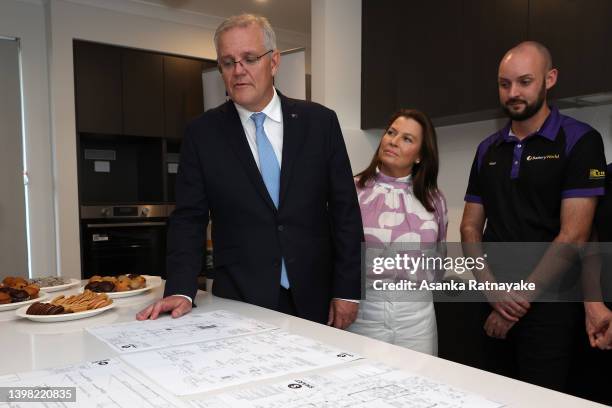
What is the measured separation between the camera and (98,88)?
14.0 ft

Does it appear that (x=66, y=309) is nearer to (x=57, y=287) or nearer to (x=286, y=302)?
(x=57, y=287)

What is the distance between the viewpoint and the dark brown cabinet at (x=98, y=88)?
13.7 ft

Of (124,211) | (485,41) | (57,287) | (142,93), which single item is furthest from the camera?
(142,93)

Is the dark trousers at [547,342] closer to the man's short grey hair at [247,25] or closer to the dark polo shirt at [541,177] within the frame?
the dark polo shirt at [541,177]

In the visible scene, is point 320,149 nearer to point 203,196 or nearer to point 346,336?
point 203,196

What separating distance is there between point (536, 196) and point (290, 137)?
945 millimetres

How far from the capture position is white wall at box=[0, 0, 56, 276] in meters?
4.11

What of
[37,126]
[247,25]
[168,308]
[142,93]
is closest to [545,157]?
[247,25]

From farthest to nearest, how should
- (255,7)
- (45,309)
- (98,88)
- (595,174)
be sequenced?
1. (255,7)
2. (98,88)
3. (595,174)
4. (45,309)

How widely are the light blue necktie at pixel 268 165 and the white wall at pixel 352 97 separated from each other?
180cm

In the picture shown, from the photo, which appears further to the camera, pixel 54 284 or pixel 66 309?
pixel 54 284

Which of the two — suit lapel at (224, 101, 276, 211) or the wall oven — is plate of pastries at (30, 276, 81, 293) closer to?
suit lapel at (224, 101, 276, 211)

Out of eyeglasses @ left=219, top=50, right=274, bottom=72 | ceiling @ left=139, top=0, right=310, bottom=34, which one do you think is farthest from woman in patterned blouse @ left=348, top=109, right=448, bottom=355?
ceiling @ left=139, top=0, right=310, bottom=34

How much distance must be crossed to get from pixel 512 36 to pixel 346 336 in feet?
6.70
